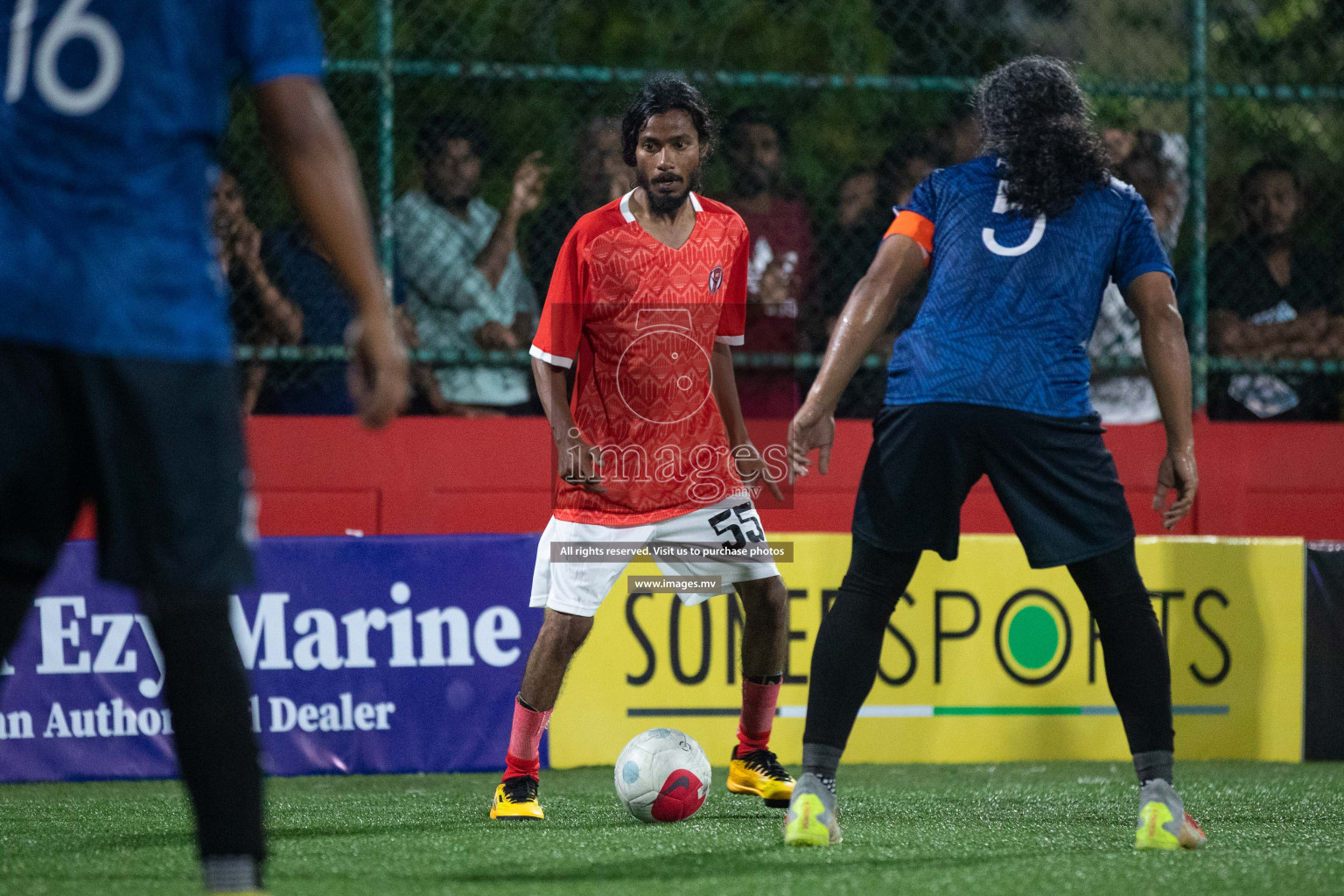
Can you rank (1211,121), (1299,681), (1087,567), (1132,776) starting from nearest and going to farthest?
1. (1087,567)
2. (1132,776)
3. (1299,681)
4. (1211,121)

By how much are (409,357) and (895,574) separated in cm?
339

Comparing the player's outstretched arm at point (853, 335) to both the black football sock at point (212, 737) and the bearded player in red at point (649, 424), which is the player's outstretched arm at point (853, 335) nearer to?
the bearded player in red at point (649, 424)

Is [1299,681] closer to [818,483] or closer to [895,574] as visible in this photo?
[818,483]

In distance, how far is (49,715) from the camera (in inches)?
219

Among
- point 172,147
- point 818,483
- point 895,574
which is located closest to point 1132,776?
point 818,483

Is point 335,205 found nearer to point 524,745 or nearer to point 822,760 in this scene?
point 822,760

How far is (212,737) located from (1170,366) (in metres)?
2.44

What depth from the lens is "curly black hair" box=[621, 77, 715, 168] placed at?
15.4ft

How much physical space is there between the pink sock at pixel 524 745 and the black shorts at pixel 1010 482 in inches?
55.4

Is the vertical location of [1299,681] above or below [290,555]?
below

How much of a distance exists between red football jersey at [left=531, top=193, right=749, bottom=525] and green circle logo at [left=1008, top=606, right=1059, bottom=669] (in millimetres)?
1951

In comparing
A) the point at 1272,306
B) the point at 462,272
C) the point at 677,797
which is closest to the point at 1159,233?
the point at 1272,306

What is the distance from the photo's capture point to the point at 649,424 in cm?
456

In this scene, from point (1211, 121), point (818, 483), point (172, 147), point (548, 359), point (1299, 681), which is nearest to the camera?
point (172, 147)
